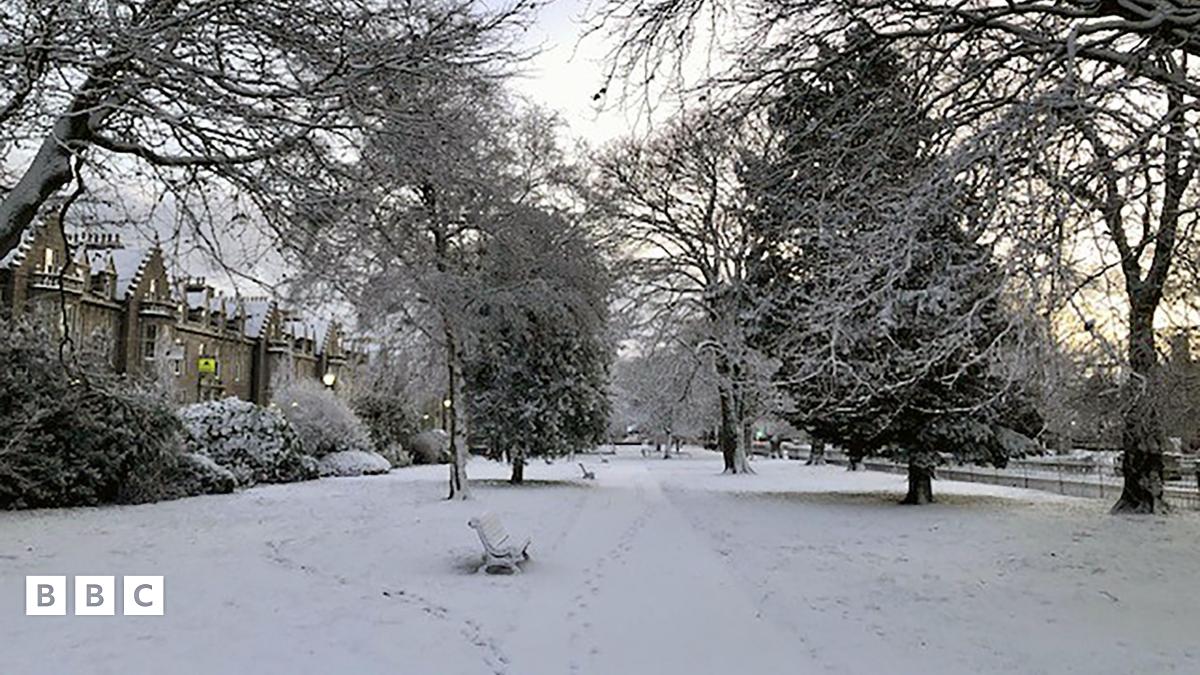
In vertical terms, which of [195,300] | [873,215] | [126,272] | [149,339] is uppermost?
[126,272]

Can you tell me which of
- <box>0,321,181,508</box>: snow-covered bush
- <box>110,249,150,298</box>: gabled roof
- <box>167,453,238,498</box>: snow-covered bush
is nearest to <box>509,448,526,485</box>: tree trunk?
<box>167,453,238,498</box>: snow-covered bush

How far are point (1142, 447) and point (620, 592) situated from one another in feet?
43.0

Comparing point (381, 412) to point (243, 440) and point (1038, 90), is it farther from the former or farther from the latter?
point (1038, 90)

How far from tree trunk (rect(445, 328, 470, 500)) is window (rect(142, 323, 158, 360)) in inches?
1219

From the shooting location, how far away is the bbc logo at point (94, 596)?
7.89 meters

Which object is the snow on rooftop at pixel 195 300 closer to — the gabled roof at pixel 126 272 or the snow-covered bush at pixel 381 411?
the gabled roof at pixel 126 272

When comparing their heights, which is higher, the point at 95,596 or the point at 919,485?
the point at 919,485

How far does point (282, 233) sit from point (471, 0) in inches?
118

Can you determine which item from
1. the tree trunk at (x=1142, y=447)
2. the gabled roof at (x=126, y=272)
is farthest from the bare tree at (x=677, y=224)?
the gabled roof at (x=126, y=272)

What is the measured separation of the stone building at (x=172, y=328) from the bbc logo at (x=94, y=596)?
15.8m

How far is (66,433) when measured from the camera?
1756 cm

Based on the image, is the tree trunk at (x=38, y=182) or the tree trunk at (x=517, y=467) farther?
the tree trunk at (x=517, y=467)

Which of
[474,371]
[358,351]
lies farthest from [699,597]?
[358,351]

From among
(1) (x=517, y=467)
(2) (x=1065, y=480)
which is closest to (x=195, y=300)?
(1) (x=517, y=467)
